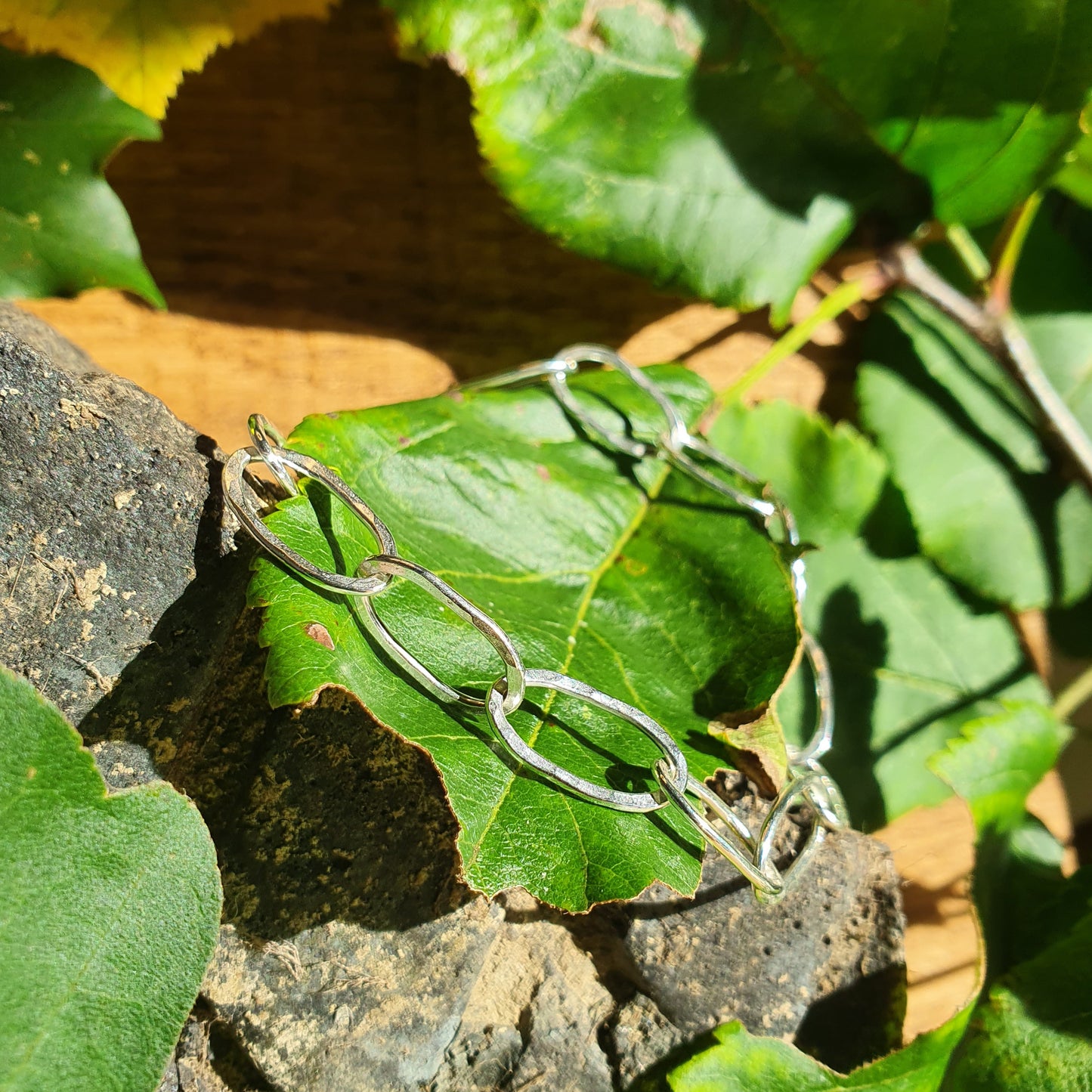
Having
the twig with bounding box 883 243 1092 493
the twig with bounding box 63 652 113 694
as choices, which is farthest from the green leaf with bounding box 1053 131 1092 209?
the twig with bounding box 63 652 113 694

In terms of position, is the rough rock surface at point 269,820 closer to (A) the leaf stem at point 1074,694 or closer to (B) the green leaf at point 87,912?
(B) the green leaf at point 87,912

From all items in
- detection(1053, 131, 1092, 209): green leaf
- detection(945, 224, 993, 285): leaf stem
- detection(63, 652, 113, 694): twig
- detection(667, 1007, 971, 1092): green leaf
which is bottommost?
detection(667, 1007, 971, 1092): green leaf

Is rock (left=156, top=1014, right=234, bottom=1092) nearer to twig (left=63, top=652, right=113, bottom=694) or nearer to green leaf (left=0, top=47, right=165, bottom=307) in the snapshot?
twig (left=63, top=652, right=113, bottom=694)

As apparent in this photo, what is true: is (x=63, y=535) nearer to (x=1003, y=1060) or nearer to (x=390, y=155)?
(x=390, y=155)

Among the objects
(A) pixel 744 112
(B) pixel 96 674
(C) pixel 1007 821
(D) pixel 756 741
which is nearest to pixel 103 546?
(B) pixel 96 674

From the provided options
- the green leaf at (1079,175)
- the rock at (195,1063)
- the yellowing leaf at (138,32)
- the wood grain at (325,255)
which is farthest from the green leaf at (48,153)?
the green leaf at (1079,175)

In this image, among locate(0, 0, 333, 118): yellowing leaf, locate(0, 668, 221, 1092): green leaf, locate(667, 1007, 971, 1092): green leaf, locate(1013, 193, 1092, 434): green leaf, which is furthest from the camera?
locate(1013, 193, 1092, 434): green leaf

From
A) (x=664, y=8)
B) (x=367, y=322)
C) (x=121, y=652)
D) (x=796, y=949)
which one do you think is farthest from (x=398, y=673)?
(x=664, y=8)
